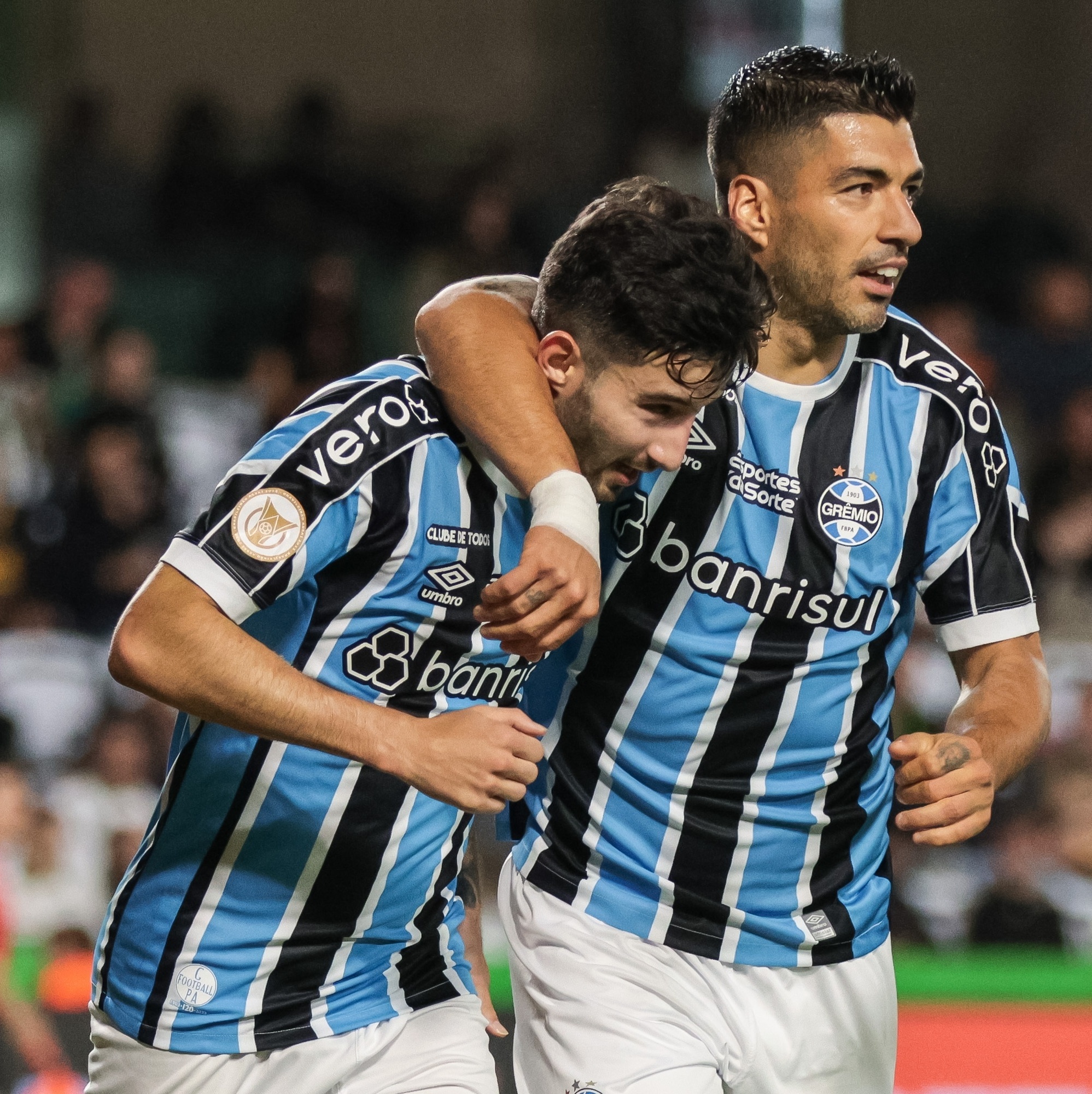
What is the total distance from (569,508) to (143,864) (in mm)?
853

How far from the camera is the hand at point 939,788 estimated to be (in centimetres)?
198

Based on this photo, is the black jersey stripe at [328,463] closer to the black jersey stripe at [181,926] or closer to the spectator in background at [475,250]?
the black jersey stripe at [181,926]

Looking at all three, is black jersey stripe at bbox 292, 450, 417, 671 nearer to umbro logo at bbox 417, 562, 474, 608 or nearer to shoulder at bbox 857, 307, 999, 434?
umbro logo at bbox 417, 562, 474, 608

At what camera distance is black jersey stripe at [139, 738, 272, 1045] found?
2123 millimetres

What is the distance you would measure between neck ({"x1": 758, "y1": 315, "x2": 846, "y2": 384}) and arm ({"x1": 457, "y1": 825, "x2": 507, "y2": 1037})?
0.87m

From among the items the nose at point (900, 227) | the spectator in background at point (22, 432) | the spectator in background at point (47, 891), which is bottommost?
the spectator in background at point (47, 891)

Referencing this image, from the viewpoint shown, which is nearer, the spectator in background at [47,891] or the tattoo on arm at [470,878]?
the tattoo on arm at [470,878]

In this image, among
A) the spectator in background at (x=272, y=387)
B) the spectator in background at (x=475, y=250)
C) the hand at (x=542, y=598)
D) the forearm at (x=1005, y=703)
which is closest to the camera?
the hand at (x=542, y=598)

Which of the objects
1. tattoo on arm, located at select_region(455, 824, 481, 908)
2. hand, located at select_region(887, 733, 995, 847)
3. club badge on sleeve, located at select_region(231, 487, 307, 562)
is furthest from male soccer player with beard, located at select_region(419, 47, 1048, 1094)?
club badge on sleeve, located at select_region(231, 487, 307, 562)

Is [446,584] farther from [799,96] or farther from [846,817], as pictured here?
[799,96]

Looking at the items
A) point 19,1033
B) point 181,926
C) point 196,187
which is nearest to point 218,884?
point 181,926

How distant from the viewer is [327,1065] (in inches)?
85.2

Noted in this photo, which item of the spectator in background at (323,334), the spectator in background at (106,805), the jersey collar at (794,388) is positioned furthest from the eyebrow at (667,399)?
the spectator in background at (323,334)

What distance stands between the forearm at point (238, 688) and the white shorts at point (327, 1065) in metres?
0.59
